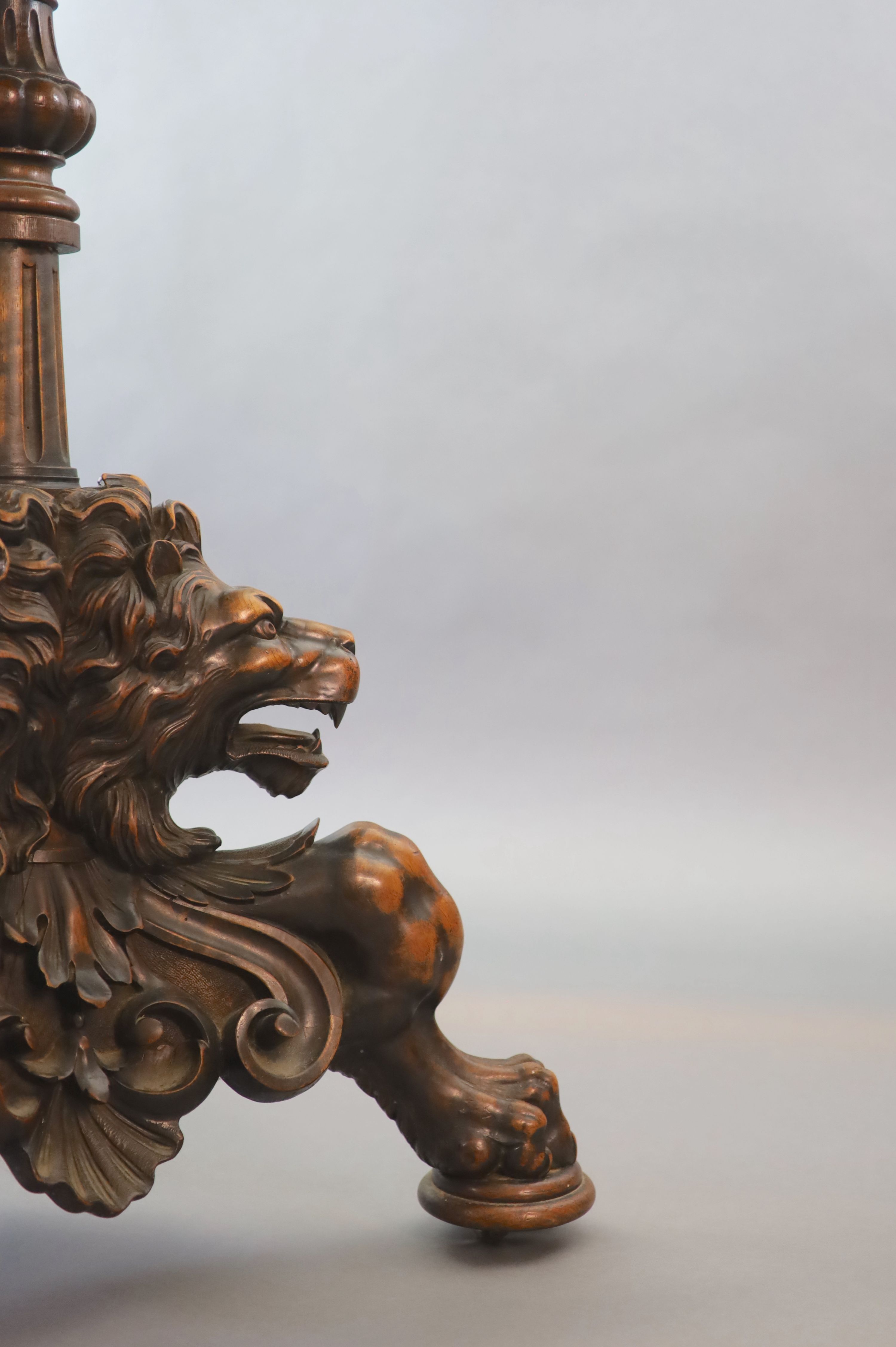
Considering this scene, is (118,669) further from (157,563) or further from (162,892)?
(162,892)

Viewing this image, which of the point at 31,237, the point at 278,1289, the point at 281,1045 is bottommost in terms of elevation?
the point at 278,1289

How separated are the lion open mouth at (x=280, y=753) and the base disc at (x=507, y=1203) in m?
0.35

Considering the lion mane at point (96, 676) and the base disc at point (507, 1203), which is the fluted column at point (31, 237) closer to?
the lion mane at point (96, 676)

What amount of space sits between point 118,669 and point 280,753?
0.16 m

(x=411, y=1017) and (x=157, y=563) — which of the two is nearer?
(x=157, y=563)

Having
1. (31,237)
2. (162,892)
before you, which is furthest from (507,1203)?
(31,237)

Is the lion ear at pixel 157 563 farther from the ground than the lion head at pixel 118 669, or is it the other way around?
the lion ear at pixel 157 563

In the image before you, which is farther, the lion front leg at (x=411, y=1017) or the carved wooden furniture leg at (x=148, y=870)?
the lion front leg at (x=411, y=1017)

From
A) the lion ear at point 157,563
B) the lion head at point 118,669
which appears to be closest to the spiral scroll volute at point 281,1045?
the lion head at point 118,669

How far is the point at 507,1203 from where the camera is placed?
5.54 ft

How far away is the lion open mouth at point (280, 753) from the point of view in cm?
161

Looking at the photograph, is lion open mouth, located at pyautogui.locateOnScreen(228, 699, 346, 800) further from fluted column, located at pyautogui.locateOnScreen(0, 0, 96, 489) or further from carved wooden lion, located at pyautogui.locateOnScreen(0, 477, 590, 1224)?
fluted column, located at pyautogui.locateOnScreen(0, 0, 96, 489)

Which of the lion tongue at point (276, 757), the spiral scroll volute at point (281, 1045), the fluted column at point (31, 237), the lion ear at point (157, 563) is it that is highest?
the fluted column at point (31, 237)

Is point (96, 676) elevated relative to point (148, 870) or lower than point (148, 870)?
elevated
